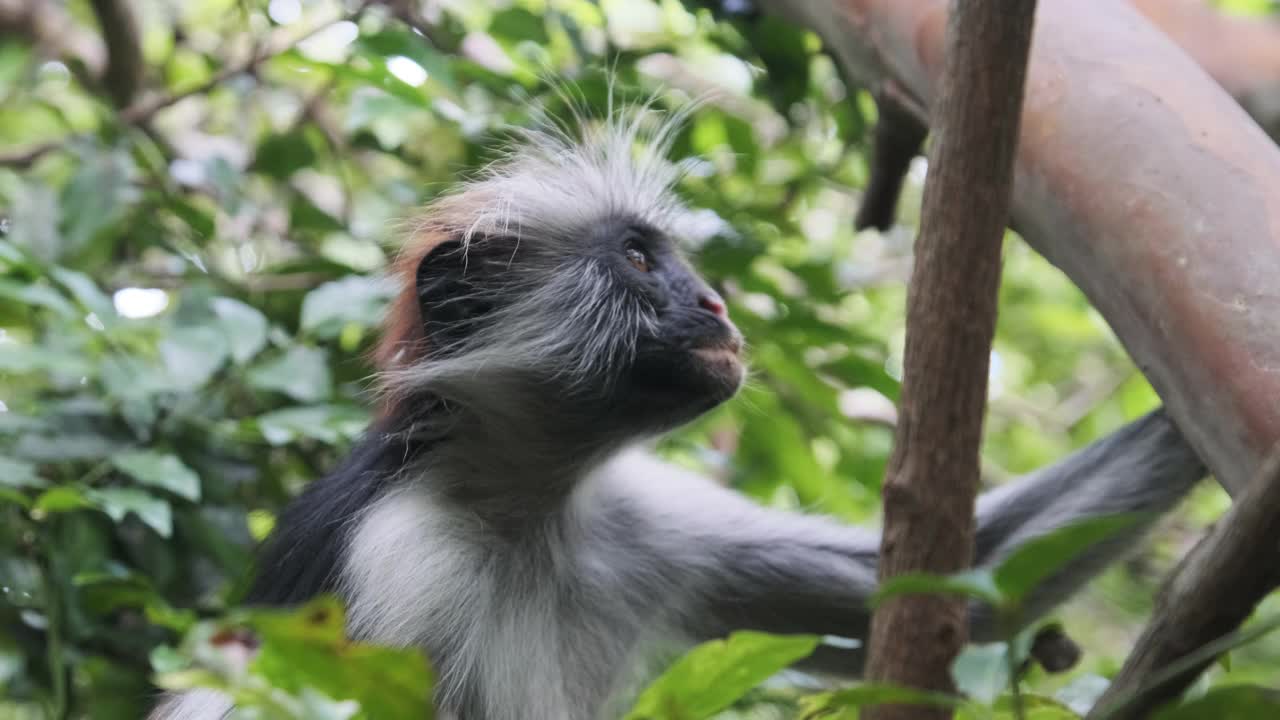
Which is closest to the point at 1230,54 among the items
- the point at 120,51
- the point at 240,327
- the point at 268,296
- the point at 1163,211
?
the point at 1163,211

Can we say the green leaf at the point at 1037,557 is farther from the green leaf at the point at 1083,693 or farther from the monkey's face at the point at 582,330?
the monkey's face at the point at 582,330

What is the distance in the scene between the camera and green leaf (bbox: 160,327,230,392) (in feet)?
12.3

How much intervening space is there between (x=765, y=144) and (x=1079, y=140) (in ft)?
12.0

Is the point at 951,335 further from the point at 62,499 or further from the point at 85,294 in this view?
the point at 85,294

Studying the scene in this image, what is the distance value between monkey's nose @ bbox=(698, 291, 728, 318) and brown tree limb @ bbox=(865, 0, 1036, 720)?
5.41 ft

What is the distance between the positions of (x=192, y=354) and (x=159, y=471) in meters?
0.36

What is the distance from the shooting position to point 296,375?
4020 mm

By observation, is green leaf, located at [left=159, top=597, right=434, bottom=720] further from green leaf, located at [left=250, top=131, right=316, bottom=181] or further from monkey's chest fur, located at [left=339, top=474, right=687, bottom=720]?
green leaf, located at [left=250, top=131, right=316, bottom=181]

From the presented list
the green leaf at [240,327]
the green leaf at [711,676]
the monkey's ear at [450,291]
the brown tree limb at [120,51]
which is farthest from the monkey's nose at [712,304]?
the brown tree limb at [120,51]

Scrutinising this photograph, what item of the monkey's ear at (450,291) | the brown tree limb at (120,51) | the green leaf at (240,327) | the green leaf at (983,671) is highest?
the green leaf at (983,671)

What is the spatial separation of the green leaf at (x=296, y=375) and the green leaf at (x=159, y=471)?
1.22ft

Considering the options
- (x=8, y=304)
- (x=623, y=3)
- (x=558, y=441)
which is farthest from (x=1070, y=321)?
(x=8, y=304)

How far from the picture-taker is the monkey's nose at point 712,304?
3.71 m

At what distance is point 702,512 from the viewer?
4207 millimetres
